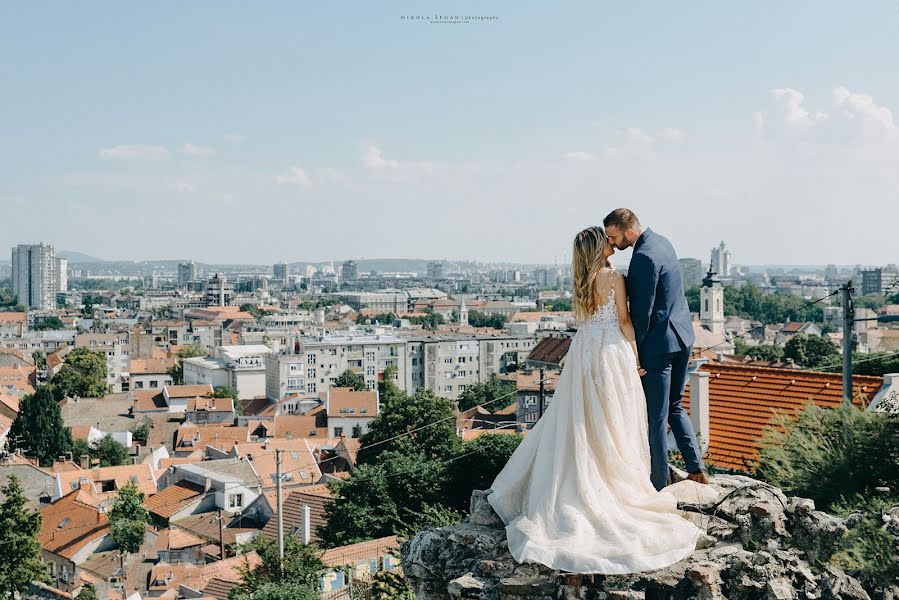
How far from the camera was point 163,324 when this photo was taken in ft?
379

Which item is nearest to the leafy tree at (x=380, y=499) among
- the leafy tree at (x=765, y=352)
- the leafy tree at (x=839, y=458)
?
the leafy tree at (x=839, y=458)

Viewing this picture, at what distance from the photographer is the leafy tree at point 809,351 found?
181 feet

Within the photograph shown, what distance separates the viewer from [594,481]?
18.4 ft

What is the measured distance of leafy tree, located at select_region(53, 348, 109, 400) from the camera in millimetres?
64062

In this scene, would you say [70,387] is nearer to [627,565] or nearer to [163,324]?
[163,324]

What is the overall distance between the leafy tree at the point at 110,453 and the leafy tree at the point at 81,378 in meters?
17.0

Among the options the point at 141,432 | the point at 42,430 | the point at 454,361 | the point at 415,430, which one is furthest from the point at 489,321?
the point at 415,430

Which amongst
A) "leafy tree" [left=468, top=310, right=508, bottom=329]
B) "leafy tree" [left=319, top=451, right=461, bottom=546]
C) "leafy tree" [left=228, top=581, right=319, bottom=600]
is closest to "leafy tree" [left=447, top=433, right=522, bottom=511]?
"leafy tree" [left=319, top=451, right=461, bottom=546]

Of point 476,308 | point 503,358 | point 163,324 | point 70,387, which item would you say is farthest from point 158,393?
point 476,308

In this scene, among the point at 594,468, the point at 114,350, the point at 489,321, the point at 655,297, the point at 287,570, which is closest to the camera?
the point at 594,468

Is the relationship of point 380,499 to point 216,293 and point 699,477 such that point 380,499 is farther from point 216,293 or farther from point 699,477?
point 216,293

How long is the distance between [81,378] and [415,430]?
4320 cm

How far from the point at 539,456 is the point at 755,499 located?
141 centimetres

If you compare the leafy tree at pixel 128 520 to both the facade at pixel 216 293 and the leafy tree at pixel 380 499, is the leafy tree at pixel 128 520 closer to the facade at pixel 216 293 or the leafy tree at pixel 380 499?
the leafy tree at pixel 380 499
